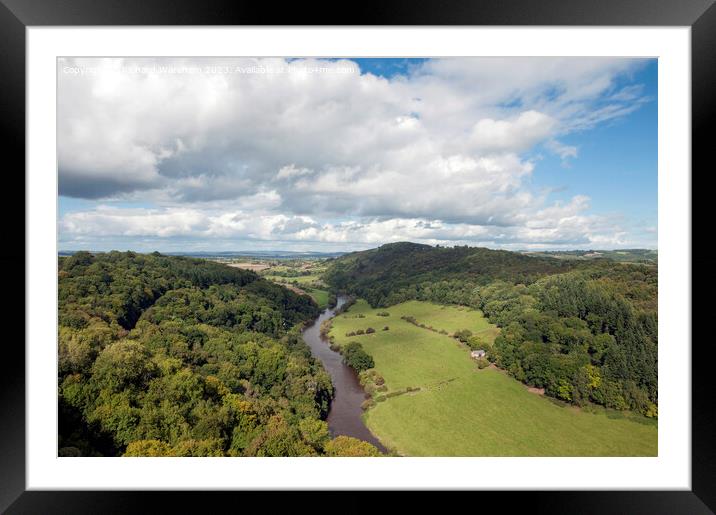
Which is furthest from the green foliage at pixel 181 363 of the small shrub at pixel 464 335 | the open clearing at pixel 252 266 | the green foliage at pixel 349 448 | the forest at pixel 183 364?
the small shrub at pixel 464 335

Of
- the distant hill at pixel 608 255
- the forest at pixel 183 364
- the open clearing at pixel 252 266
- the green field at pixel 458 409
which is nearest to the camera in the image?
the forest at pixel 183 364

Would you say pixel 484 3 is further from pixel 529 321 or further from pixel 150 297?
pixel 150 297

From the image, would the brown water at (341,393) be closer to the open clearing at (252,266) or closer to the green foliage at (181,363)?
the green foliage at (181,363)

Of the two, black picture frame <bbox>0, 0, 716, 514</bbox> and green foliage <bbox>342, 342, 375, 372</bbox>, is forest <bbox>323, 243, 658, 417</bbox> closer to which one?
green foliage <bbox>342, 342, 375, 372</bbox>

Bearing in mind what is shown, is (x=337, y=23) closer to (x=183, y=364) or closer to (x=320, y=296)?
(x=320, y=296)

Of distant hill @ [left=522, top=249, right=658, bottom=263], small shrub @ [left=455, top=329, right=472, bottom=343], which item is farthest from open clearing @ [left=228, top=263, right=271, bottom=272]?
distant hill @ [left=522, top=249, right=658, bottom=263]

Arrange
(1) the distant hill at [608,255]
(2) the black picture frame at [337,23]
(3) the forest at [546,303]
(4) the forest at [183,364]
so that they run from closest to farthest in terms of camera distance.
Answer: (2) the black picture frame at [337,23] → (4) the forest at [183,364] → (1) the distant hill at [608,255] → (3) the forest at [546,303]

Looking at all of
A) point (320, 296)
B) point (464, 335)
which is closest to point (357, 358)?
point (320, 296)
